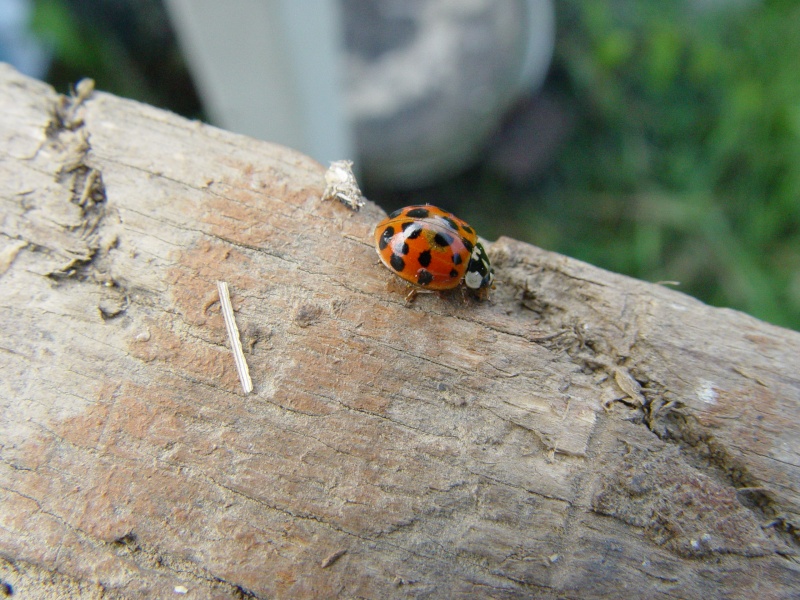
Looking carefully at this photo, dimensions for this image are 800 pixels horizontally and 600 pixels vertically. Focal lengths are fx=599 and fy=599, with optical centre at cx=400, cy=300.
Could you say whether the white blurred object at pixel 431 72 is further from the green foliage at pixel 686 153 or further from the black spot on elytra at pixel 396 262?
the black spot on elytra at pixel 396 262

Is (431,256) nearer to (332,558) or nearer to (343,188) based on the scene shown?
(343,188)

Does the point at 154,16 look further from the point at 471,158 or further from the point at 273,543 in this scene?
the point at 273,543

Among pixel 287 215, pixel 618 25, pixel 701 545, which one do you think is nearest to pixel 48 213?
pixel 287 215

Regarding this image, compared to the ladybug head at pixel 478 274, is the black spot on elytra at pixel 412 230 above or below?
above

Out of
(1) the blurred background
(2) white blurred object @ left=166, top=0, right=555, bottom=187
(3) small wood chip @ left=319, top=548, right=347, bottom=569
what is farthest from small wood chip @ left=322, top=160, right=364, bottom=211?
(1) the blurred background

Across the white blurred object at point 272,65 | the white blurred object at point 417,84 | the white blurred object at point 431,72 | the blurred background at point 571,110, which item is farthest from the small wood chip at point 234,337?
Answer: the white blurred object at point 431,72

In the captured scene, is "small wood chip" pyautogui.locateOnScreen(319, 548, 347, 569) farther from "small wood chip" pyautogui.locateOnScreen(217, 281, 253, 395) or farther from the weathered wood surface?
"small wood chip" pyautogui.locateOnScreen(217, 281, 253, 395)

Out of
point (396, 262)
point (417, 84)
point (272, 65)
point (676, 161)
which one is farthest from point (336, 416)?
point (676, 161)
